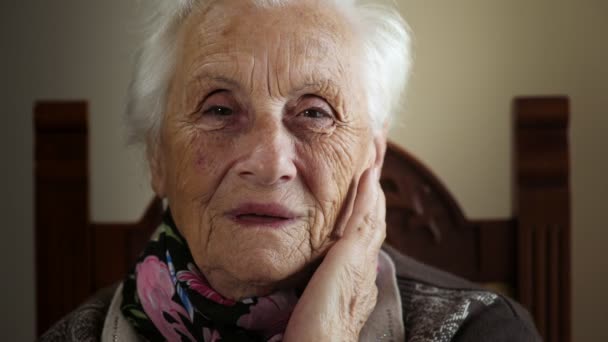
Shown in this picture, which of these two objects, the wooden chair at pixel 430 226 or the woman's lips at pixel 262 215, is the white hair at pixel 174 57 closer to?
the woman's lips at pixel 262 215

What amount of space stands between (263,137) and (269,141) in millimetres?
15

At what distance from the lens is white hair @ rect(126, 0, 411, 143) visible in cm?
117

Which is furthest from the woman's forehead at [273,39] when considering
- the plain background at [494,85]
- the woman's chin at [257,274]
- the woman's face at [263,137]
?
the plain background at [494,85]

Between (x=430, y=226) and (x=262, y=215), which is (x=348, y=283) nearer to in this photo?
(x=262, y=215)

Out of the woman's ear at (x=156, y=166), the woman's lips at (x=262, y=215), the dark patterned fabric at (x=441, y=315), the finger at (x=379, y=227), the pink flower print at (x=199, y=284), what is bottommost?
the dark patterned fabric at (x=441, y=315)

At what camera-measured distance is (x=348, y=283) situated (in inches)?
43.2

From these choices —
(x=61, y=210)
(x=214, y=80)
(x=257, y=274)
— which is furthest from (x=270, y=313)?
(x=61, y=210)

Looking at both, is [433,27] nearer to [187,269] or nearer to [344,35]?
[344,35]

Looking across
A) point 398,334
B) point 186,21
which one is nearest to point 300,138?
point 186,21

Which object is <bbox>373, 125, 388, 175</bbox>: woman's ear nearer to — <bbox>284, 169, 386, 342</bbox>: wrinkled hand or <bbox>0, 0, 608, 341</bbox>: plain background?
<bbox>284, 169, 386, 342</bbox>: wrinkled hand

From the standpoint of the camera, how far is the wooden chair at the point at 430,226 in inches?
63.7

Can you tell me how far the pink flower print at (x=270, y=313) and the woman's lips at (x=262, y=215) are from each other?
0.17 meters

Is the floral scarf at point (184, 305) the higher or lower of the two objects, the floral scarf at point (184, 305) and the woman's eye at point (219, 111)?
the lower

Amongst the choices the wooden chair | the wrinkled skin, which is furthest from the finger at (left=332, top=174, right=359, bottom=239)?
the wooden chair
